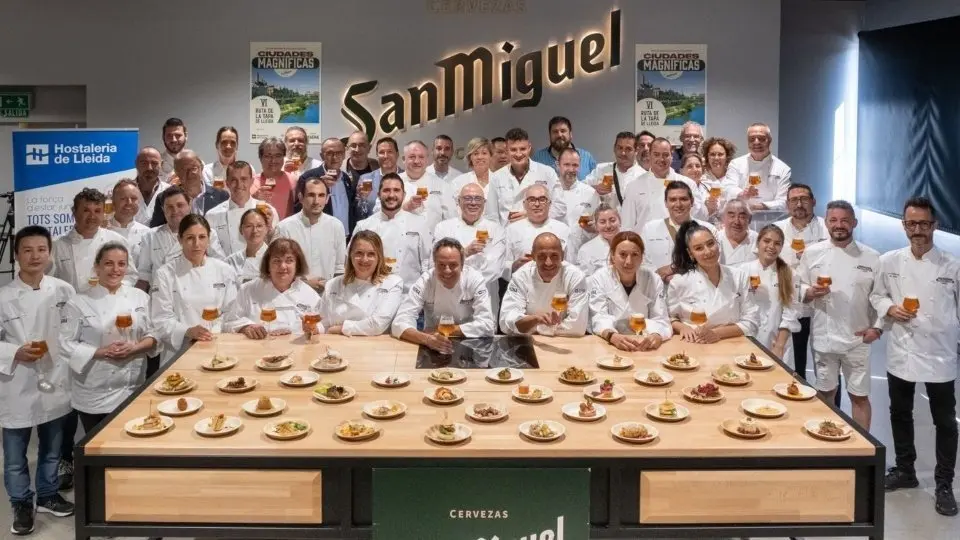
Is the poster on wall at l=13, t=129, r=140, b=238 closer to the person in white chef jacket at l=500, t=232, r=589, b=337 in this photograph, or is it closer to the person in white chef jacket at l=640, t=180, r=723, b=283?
the person in white chef jacket at l=500, t=232, r=589, b=337

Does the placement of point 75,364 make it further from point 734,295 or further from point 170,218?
point 734,295

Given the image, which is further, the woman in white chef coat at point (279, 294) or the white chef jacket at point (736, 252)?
the white chef jacket at point (736, 252)

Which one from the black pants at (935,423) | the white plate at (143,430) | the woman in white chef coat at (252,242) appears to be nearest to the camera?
the white plate at (143,430)

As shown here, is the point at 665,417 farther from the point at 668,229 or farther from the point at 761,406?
the point at 668,229

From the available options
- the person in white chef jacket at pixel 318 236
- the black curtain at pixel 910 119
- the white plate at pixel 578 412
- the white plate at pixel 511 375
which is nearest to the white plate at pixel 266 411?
the white plate at pixel 511 375

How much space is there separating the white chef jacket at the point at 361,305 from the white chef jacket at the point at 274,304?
0.10 metres

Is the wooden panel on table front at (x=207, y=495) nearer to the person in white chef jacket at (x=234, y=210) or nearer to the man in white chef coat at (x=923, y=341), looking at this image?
the person in white chef jacket at (x=234, y=210)

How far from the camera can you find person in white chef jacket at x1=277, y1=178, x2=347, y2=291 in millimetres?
6672

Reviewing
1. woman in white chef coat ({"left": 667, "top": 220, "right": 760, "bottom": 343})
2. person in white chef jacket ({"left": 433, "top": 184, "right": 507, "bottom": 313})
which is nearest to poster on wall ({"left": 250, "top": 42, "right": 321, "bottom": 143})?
person in white chef jacket ({"left": 433, "top": 184, "right": 507, "bottom": 313})

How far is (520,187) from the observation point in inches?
300

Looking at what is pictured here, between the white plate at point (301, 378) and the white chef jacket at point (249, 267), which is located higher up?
the white chef jacket at point (249, 267)

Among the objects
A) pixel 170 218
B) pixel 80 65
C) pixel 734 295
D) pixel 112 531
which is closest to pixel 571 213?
pixel 734 295

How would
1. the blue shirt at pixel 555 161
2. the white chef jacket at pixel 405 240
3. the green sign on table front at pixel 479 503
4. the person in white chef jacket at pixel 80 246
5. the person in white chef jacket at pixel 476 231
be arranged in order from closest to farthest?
1. the green sign on table front at pixel 479 503
2. the person in white chef jacket at pixel 80 246
3. the person in white chef jacket at pixel 476 231
4. the white chef jacket at pixel 405 240
5. the blue shirt at pixel 555 161

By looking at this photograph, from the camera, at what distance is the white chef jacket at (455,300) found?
5.61 m
